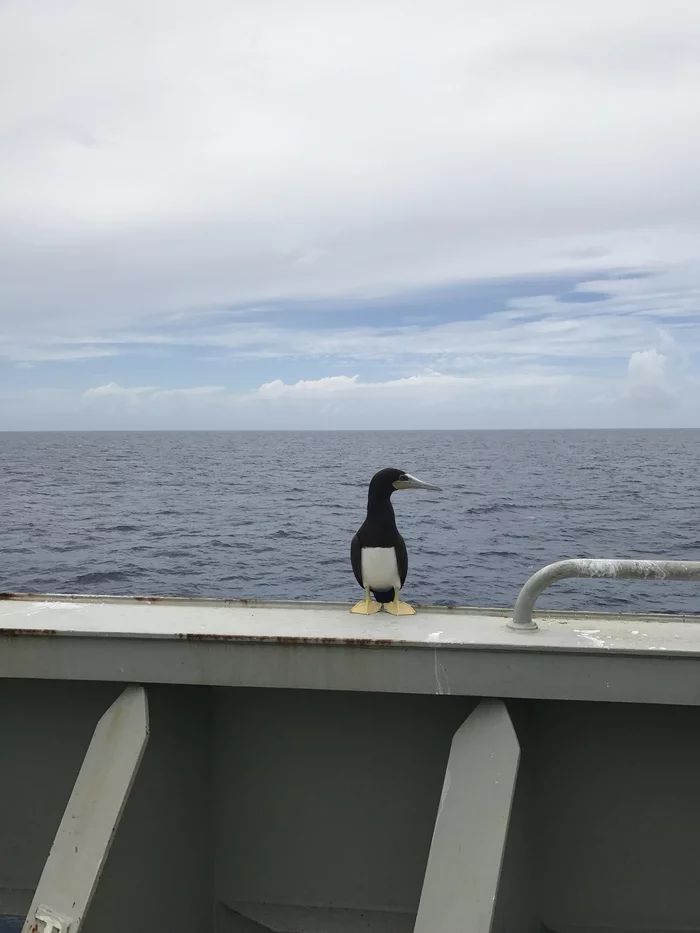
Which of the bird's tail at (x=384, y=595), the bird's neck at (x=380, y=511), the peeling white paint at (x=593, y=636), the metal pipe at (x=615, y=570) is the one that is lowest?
the bird's tail at (x=384, y=595)

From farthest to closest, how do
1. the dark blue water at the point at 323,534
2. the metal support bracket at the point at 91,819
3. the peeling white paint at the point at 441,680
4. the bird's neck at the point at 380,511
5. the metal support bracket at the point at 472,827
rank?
the dark blue water at the point at 323,534
the bird's neck at the point at 380,511
the peeling white paint at the point at 441,680
the metal support bracket at the point at 91,819
the metal support bracket at the point at 472,827

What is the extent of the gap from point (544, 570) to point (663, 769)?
1.00 m

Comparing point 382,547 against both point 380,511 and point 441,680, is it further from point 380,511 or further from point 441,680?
point 441,680

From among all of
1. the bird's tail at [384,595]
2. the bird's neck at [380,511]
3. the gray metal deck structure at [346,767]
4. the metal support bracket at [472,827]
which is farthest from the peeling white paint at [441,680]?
the bird's neck at [380,511]

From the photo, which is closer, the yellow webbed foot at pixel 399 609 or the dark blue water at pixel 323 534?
A: the yellow webbed foot at pixel 399 609

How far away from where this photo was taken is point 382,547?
3.23m

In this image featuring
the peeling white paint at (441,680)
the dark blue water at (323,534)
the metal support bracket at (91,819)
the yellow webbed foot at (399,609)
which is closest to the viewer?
the metal support bracket at (91,819)

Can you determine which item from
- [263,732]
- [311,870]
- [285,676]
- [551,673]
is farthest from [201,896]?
[551,673]

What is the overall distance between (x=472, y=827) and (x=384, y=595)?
1.10 metres

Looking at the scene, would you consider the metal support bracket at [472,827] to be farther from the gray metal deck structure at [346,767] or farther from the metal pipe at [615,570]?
the metal pipe at [615,570]

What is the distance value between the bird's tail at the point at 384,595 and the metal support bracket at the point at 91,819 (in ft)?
3.51

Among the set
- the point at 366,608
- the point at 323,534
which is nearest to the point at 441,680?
the point at 366,608

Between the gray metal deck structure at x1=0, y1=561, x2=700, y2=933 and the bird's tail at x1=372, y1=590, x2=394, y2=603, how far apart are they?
1.04ft

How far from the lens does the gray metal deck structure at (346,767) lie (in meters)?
2.38
